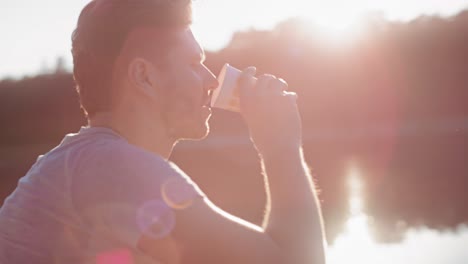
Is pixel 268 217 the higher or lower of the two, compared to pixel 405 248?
lower

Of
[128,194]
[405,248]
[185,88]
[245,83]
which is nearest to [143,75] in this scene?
[185,88]

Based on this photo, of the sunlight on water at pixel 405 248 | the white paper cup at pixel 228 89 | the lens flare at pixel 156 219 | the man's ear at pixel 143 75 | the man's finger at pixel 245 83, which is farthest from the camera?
the sunlight on water at pixel 405 248

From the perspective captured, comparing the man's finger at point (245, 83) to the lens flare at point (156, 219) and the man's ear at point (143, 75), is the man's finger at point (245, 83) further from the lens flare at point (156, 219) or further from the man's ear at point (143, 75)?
the lens flare at point (156, 219)

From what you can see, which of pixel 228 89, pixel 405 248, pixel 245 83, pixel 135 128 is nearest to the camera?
pixel 135 128

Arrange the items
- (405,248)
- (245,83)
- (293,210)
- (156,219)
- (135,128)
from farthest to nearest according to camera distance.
→ 1. (405,248)
2. (245,83)
3. (135,128)
4. (293,210)
5. (156,219)

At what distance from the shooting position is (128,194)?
4.87 feet

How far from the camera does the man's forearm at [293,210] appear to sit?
5.16 feet

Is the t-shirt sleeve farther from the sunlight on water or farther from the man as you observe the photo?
the sunlight on water

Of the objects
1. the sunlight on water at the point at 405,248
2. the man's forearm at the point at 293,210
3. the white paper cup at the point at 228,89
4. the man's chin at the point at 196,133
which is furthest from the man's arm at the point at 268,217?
the sunlight on water at the point at 405,248

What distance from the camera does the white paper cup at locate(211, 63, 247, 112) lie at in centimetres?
210

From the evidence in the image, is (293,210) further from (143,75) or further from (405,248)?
(405,248)

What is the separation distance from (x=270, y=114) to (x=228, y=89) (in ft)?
1.16

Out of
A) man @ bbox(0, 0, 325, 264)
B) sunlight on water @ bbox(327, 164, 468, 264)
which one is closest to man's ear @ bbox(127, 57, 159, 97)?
man @ bbox(0, 0, 325, 264)

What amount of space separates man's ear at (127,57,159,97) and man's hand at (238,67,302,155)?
0.22 m
